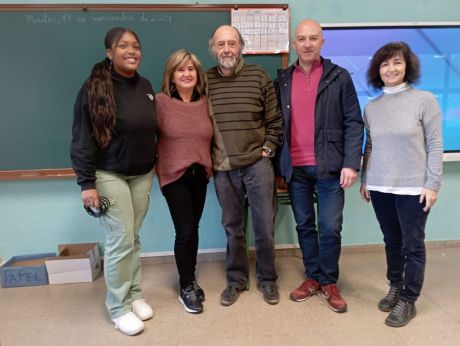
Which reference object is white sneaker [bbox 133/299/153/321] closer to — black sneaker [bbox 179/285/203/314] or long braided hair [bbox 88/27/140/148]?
black sneaker [bbox 179/285/203/314]

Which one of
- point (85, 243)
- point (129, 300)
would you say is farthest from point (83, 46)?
point (129, 300)

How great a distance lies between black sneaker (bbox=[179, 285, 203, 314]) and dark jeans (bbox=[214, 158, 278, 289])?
0.83ft

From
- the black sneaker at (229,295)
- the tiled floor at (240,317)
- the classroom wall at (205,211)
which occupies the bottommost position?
the tiled floor at (240,317)

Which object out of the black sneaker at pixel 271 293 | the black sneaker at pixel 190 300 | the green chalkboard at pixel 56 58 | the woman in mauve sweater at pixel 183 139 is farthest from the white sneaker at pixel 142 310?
the green chalkboard at pixel 56 58

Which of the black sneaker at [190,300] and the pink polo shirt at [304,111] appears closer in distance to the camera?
the pink polo shirt at [304,111]

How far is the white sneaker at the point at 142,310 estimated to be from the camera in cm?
205

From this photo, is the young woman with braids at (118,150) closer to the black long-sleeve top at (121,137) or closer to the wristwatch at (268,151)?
the black long-sleeve top at (121,137)

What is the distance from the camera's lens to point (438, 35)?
2.60 metres

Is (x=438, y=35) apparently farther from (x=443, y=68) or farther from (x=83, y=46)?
(x=83, y=46)

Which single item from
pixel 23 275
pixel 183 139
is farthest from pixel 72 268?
pixel 183 139

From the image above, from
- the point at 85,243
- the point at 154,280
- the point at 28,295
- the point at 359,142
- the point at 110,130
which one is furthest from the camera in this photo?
the point at 85,243

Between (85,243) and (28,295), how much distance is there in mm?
495

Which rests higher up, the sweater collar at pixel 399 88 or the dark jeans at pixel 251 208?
the sweater collar at pixel 399 88

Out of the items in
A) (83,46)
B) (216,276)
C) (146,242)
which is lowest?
(216,276)
